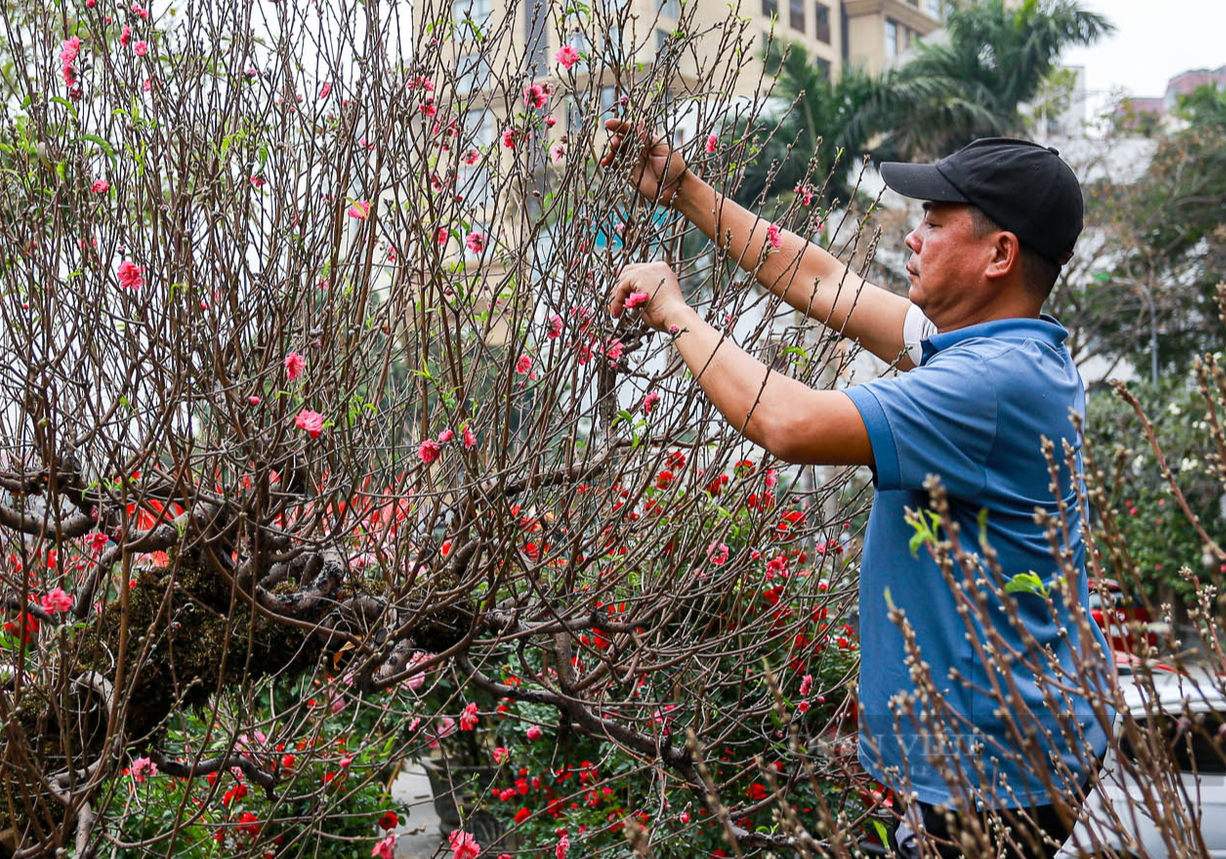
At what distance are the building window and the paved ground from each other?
41.9 m

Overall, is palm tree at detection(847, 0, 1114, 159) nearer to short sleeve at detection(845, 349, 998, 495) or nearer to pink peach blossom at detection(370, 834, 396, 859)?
pink peach blossom at detection(370, 834, 396, 859)

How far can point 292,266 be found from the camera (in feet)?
9.13

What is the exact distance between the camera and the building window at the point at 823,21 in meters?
46.6

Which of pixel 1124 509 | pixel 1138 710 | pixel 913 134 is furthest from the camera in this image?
pixel 913 134

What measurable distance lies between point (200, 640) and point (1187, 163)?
25499 millimetres

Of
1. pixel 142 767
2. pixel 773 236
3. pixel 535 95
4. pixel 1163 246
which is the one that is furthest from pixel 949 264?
pixel 1163 246

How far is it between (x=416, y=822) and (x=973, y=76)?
20.7 m

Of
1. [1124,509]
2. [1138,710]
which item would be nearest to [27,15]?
[1138,710]

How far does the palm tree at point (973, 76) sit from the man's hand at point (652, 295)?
22146 mm

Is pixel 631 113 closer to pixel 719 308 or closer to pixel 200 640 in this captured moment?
pixel 719 308

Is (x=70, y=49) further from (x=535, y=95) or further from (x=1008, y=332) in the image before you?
(x=1008, y=332)

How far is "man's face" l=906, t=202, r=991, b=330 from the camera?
7.35 ft

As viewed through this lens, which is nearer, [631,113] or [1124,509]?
[631,113]

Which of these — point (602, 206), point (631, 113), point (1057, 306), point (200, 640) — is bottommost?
point (1057, 306)
